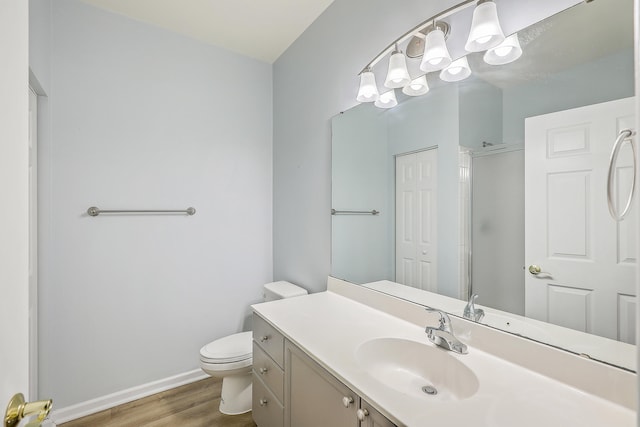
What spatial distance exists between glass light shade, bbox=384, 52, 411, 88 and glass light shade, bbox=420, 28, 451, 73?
0.13 metres

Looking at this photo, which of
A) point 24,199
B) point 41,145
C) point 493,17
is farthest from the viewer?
point 41,145

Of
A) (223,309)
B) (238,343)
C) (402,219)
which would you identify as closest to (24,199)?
(402,219)

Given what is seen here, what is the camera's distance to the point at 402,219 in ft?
4.74

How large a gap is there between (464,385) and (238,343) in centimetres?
146

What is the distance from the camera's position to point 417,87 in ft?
4.48

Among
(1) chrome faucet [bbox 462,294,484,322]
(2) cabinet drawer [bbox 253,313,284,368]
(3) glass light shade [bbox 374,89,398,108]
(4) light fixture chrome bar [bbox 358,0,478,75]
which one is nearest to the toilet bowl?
(2) cabinet drawer [bbox 253,313,284,368]

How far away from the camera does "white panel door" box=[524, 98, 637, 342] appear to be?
0.79 meters

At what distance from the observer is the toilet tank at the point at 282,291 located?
6.62 feet

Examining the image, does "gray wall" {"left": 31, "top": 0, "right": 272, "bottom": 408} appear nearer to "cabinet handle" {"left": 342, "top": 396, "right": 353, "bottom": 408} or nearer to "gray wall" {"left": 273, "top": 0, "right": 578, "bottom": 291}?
"gray wall" {"left": 273, "top": 0, "right": 578, "bottom": 291}

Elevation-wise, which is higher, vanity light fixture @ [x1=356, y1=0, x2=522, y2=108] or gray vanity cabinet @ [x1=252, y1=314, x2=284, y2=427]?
vanity light fixture @ [x1=356, y1=0, x2=522, y2=108]

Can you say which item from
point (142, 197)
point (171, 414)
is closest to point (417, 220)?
point (142, 197)

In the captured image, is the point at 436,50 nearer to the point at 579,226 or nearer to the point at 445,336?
the point at 579,226

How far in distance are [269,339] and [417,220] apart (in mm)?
897

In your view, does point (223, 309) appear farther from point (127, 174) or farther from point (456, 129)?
point (456, 129)
